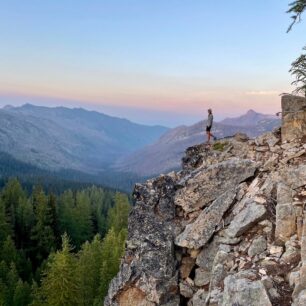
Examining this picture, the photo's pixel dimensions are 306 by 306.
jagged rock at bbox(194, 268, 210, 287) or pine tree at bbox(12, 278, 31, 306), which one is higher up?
jagged rock at bbox(194, 268, 210, 287)

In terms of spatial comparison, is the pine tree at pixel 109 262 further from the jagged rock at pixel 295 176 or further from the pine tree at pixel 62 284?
the jagged rock at pixel 295 176

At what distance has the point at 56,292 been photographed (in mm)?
43375

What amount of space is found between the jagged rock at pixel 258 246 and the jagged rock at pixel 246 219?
973 mm

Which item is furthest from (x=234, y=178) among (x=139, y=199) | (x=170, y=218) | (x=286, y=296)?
(x=286, y=296)

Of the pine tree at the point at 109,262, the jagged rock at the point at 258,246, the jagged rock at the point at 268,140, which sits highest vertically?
the jagged rock at the point at 268,140

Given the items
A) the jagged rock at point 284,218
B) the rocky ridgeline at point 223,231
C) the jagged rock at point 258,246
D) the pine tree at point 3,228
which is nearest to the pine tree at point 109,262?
the pine tree at point 3,228

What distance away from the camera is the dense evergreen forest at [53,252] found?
4466cm

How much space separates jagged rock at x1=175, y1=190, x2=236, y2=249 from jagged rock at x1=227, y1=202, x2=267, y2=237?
5.08ft

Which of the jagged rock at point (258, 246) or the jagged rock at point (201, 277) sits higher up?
the jagged rock at point (258, 246)

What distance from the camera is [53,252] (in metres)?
67.4

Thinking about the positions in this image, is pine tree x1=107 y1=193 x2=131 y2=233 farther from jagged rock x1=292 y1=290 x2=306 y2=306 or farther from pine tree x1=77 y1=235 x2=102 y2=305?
jagged rock x1=292 y1=290 x2=306 y2=306

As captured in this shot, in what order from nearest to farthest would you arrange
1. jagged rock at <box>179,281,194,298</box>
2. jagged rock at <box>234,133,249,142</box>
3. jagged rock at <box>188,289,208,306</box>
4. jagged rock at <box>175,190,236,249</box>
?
jagged rock at <box>188,289,208,306</box> < jagged rock at <box>179,281,194,298</box> < jagged rock at <box>175,190,236,249</box> < jagged rock at <box>234,133,249,142</box>

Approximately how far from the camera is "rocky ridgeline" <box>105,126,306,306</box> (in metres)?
17.0

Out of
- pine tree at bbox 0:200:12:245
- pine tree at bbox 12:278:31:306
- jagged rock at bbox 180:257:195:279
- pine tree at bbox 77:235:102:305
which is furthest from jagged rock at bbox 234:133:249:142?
pine tree at bbox 0:200:12:245
